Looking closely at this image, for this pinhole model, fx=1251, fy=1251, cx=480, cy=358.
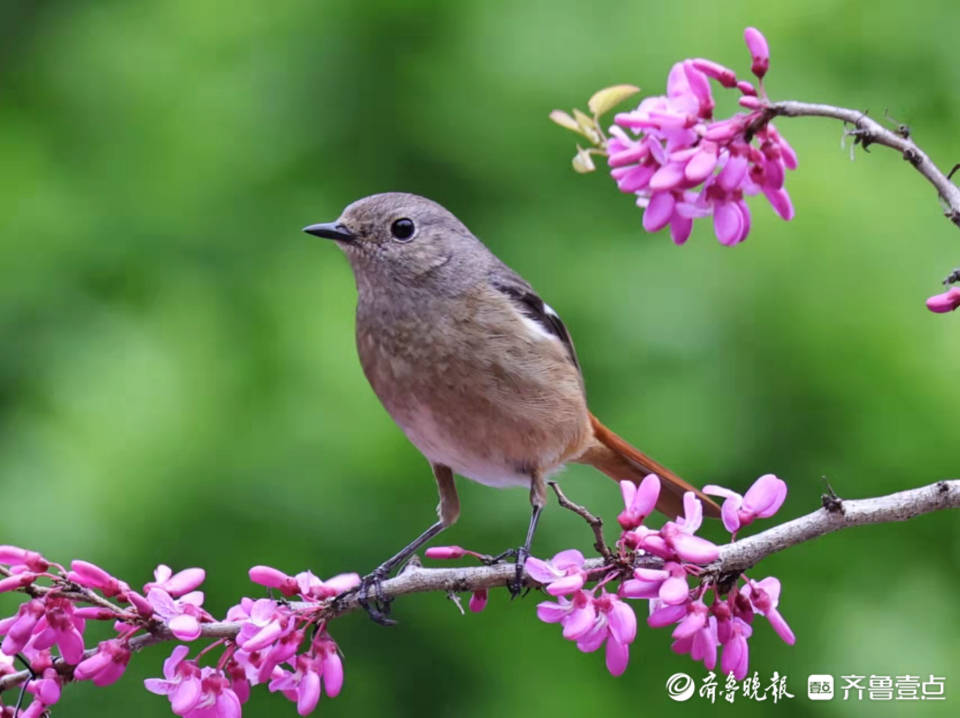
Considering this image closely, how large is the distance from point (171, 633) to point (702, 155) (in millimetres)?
1064

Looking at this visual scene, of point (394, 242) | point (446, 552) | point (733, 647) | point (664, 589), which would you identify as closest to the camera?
point (664, 589)

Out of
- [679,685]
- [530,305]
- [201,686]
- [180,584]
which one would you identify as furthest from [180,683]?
[679,685]

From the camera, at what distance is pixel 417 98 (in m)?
4.48

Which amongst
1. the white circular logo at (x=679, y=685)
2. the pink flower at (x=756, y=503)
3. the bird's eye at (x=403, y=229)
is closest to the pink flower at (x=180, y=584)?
the pink flower at (x=756, y=503)

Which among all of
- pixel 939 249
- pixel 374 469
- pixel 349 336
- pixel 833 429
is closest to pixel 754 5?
pixel 939 249

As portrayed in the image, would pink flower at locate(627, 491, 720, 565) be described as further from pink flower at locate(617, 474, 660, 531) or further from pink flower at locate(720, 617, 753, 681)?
pink flower at locate(720, 617, 753, 681)

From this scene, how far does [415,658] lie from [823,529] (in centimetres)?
210

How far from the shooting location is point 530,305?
319 cm

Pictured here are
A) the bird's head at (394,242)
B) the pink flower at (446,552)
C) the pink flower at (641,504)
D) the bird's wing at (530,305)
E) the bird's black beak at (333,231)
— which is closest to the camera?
the pink flower at (641,504)

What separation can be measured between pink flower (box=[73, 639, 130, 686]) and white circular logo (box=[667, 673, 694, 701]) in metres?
1.70

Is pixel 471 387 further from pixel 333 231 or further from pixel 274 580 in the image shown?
pixel 274 580

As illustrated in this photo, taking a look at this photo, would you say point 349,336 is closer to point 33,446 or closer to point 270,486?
point 270,486

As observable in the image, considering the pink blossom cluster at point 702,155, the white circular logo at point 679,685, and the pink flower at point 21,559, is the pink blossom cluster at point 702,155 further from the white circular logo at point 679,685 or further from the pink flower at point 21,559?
the white circular logo at point 679,685

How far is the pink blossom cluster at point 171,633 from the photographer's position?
6.02 ft
